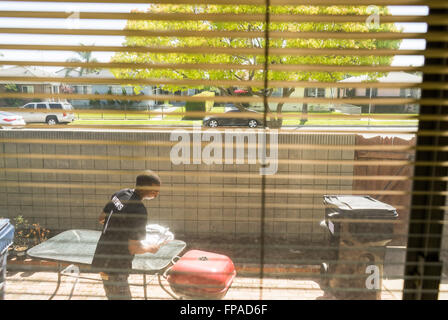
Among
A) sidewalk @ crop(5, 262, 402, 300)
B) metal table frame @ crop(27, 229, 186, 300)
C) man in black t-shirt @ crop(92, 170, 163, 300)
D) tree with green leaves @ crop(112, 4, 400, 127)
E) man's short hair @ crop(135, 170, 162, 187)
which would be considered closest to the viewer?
tree with green leaves @ crop(112, 4, 400, 127)

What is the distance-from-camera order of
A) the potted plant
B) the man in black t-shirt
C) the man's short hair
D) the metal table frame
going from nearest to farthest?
the man's short hair, the man in black t-shirt, the metal table frame, the potted plant

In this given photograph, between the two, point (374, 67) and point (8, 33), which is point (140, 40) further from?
point (374, 67)

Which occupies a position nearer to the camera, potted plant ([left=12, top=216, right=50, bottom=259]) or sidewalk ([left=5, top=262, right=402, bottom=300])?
sidewalk ([left=5, top=262, right=402, bottom=300])

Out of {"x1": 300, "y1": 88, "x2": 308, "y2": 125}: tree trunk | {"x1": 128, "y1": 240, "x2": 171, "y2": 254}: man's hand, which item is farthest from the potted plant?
{"x1": 300, "y1": 88, "x2": 308, "y2": 125}: tree trunk

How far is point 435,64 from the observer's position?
1.10 meters

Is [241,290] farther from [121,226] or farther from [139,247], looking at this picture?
[121,226]

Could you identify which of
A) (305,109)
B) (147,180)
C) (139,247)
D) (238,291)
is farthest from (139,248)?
(305,109)

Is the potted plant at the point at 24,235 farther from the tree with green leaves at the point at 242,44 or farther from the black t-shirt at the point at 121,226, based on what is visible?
the tree with green leaves at the point at 242,44

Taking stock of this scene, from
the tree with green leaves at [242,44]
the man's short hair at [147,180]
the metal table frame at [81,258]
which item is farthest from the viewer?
the metal table frame at [81,258]

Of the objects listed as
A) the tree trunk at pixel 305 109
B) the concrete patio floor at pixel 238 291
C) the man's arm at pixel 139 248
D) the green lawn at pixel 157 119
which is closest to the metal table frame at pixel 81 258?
the man's arm at pixel 139 248

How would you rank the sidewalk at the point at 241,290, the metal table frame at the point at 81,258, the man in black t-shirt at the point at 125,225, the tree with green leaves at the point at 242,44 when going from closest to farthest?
1. the tree with green leaves at the point at 242,44
2. the sidewalk at the point at 241,290
3. the man in black t-shirt at the point at 125,225
4. the metal table frame at the point at 81,258

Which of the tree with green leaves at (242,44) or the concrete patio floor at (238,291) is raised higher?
the tree with green leaves at (242,44)

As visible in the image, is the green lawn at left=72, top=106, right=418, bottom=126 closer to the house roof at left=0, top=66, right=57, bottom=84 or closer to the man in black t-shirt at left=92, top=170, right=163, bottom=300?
the house roof at left=0, top=66, right=57, bottom=84

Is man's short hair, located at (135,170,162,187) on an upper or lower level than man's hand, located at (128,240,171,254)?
upper
